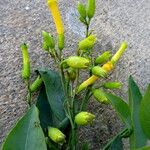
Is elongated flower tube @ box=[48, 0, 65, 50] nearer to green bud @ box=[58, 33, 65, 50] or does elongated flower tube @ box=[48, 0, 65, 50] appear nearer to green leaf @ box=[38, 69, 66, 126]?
green bud @ box=[58, 33, 65, 50]

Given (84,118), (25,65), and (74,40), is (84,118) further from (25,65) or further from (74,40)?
(74,40)

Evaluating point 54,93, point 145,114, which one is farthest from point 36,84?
point 145,114

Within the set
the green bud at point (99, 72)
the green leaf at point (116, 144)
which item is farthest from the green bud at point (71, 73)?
the green leaf at point (116, 144)

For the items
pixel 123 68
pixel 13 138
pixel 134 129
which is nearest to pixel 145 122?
pixel 134 129

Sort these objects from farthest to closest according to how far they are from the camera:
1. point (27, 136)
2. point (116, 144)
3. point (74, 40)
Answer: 1. point (74, 40)
2. point (116, 144)
3. point (27, 136)

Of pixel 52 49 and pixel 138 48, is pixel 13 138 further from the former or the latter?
pixel 138 48

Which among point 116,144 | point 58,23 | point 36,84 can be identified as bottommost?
point 116,144

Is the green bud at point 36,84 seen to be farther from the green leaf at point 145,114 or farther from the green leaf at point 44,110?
the green leaf at point 145,114
